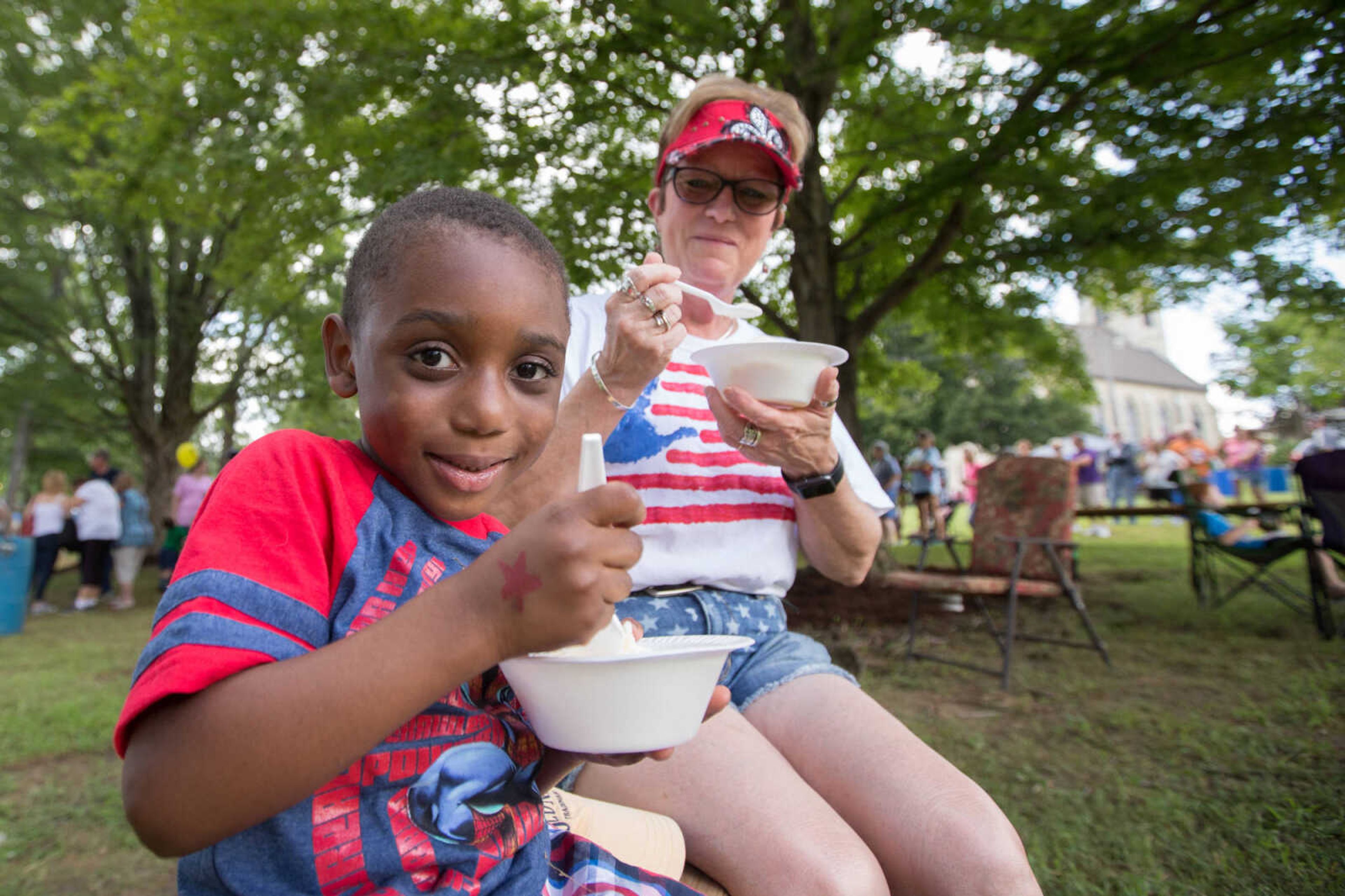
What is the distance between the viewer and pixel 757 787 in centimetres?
138

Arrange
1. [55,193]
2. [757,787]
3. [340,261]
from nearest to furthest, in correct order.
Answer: [757,787]
[340,261]
[55,193]

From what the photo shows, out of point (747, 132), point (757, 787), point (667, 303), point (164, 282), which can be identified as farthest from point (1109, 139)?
point (164, 282)

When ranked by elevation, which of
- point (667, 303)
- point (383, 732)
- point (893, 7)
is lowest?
point (383, 732)

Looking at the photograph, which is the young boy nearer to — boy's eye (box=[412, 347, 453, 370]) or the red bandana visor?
boy's eye (box=[412, 347, 453, 370])

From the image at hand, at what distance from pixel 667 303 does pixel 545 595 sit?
922 millimetres

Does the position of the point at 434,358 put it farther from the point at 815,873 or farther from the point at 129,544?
the point at 129,544

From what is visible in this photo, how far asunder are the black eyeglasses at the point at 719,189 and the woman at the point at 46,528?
10495 millimetres

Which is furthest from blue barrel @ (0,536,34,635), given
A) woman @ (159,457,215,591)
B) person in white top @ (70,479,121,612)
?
person in white top @ (70,479,121,612)

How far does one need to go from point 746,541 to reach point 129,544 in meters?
10.9

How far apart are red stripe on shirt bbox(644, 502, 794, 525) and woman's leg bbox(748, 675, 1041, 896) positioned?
1.35 feet

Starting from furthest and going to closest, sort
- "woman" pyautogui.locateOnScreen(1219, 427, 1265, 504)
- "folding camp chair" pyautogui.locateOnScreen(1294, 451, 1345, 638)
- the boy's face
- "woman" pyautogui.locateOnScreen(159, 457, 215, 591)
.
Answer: "woman" pyautogui.locateOnScreen(1219, 427, 1265, 504) → "woman" pyautogui.locateOnScreen(159, 457, 215, 591) → "folding camp chair" pyautogui.locateOnScreen(1294, 451, 1345, 638) → the boy's face

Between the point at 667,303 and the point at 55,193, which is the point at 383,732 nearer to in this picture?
the point at 667,303

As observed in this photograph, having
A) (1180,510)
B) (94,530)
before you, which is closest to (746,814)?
(1180,510)

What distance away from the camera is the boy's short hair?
106cm
